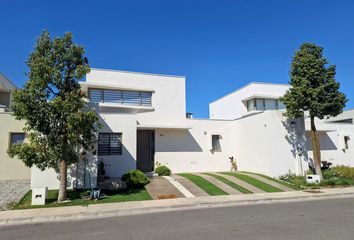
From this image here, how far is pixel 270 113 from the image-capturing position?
17.6 meters

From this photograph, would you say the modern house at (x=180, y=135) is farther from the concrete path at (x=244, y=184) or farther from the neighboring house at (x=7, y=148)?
the neighboring house at (x=7, y=148)

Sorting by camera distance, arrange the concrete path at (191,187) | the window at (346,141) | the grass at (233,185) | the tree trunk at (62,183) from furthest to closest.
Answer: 1. the window at (346,141)
2. the grass at (233,185)
3. the concrete path at (191,187)
4. the tree trunk at (62,183)

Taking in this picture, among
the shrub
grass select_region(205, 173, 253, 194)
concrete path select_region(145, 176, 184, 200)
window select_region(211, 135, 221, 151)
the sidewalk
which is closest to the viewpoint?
the sidewalk

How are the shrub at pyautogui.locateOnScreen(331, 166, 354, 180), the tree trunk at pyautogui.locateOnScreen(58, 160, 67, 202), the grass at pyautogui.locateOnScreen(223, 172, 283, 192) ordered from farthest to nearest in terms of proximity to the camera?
the shrub at pyautogui.locateOnScreen(331, 166, 354, 180), the grass at pyautogui.locateOnScreen(223, 172, 283, 192), the tree trunk at pyautogui.locateOnScreen(58, 160, 67, 202)

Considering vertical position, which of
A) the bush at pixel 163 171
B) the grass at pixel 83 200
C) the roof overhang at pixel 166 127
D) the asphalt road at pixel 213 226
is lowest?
the asphalt road at pixel 213 226

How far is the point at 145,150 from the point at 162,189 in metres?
5.83

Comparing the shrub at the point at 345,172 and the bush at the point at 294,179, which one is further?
the shrub at the point at 345,172

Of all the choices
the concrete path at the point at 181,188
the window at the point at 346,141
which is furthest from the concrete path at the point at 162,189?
the window at the point at 346,141

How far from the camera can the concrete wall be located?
599 inches

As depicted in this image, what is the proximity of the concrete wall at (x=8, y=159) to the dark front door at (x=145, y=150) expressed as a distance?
7.15m

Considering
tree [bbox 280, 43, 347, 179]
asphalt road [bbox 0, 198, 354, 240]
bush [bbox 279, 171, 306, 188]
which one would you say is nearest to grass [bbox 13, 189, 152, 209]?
asphalt road [bbox 0, 198, 354, 240]

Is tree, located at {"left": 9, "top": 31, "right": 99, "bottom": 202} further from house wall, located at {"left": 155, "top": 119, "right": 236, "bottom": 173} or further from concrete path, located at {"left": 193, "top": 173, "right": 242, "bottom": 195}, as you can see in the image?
house wall, located at {"left": 155, "top": 119, "right": 236, "bottom": 173}

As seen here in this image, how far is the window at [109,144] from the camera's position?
1516 centimetres

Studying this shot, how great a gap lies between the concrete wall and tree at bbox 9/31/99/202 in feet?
18.8
